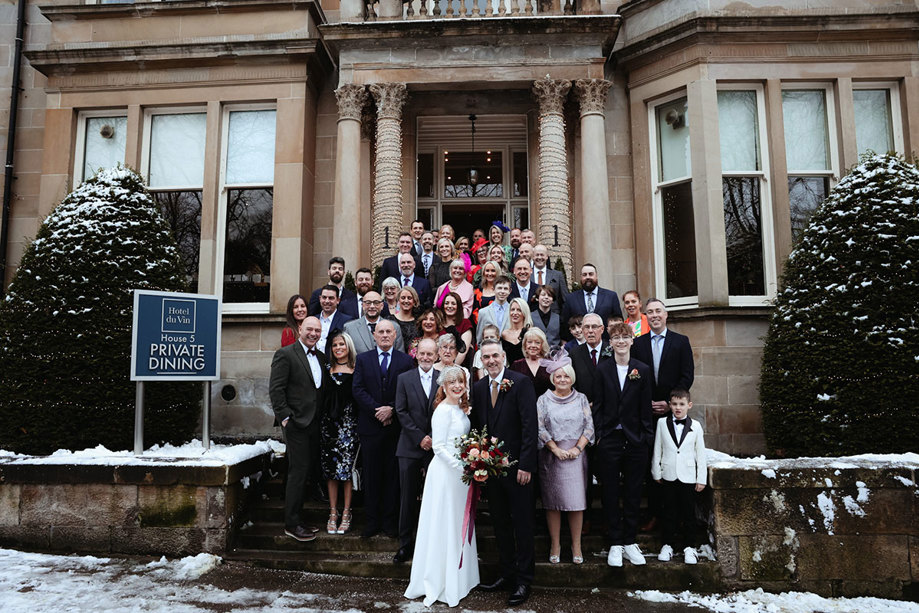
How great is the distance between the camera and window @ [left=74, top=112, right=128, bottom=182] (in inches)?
455

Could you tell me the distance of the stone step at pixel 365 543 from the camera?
5777mm

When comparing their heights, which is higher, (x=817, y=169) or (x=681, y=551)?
(x=817, y=169)

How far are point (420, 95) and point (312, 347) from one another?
22.8ft

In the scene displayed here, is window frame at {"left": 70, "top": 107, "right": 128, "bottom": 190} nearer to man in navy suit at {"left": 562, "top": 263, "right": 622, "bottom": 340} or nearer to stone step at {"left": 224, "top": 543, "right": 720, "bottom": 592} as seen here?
man in navy suit at {"left": 562, "top": 263, "right": 622, "bottom": 340}

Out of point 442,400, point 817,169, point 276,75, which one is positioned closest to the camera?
point 442,400

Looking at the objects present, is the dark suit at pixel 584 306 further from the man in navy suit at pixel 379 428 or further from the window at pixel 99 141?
the window at pixel 99 141

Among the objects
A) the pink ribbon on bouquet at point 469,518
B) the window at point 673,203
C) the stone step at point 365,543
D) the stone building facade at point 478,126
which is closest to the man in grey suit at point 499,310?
the pink ribbon on bouquet at point 469,518

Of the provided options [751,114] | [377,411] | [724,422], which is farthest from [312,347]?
[751,114]

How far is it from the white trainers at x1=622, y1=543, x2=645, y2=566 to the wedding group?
13 mm

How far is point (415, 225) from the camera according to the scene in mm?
9516

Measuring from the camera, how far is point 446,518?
16.8ft

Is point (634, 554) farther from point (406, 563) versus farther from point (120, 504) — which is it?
point (120, 504)

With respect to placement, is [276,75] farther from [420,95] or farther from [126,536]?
[126,536]

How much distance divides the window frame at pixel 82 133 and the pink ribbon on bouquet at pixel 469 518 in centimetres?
997
